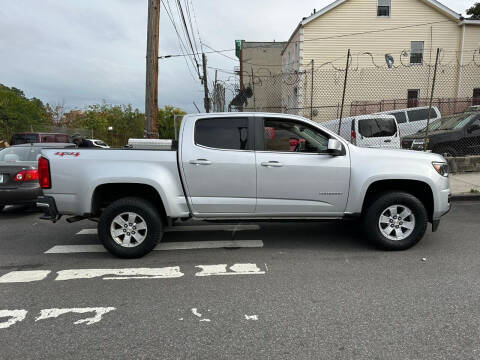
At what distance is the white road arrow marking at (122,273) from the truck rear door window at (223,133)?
1643mm

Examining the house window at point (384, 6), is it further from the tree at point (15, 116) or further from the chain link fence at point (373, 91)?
the tree at point (15, 116)

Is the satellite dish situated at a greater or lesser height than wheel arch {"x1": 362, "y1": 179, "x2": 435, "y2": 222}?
greater

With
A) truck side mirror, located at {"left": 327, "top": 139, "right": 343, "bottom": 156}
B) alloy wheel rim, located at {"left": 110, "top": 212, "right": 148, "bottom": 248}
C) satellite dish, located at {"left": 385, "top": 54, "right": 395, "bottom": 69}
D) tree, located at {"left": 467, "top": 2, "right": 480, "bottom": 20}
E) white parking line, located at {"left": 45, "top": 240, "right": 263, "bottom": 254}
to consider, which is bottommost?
white parking line, located at {"left": 45, "top": 240, "right": 263, "bottom": 254}

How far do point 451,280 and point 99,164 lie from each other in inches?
167

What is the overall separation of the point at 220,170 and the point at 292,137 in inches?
42.3

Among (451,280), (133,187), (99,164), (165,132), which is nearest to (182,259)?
(133,187)

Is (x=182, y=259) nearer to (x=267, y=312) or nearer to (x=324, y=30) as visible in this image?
(x=267, y=312)

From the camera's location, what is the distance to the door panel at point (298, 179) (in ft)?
15.0

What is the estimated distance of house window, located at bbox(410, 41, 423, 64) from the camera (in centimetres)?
2153

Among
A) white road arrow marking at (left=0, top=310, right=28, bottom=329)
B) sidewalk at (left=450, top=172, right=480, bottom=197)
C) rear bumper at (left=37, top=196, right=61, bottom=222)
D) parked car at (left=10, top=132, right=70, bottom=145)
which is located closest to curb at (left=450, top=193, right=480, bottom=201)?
sidewalk at (left=450, top=172, right=480, bottom=197)

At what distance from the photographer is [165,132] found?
3728 centimetres

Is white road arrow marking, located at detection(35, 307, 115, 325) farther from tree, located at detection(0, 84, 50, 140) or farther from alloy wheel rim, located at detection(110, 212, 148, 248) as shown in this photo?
tree, located at detection(0, 84, 50, 140)

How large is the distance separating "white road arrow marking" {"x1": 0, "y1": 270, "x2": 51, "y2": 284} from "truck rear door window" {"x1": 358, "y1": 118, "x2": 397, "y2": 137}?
1016 cm

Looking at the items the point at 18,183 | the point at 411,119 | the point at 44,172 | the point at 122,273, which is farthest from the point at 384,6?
the point at 122,273
